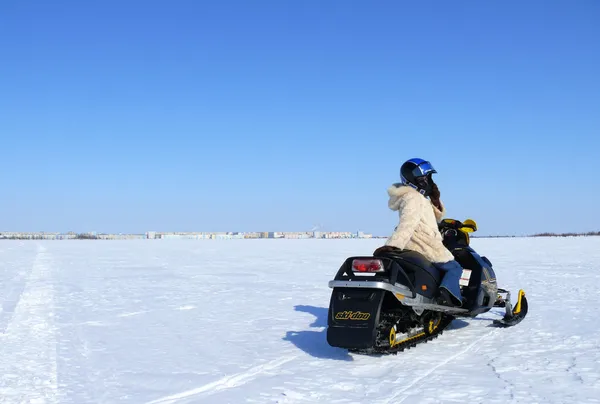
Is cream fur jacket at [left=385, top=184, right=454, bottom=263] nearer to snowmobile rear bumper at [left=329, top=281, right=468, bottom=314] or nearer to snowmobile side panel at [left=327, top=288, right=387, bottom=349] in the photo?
snowmobile rear bumper at [left=329, top=281, right=468, bottom=314]

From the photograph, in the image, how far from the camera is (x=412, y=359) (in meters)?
4.72

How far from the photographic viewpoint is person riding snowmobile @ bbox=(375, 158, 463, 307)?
525 centimetres

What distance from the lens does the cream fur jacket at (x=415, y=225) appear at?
517cm

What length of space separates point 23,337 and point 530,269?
11.5m

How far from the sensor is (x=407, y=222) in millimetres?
5184

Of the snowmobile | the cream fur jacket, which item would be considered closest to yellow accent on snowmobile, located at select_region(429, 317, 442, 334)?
the snowmobile

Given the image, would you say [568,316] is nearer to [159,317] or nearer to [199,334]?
[199,334]

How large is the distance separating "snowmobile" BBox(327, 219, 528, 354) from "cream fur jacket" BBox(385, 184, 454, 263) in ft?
0.39

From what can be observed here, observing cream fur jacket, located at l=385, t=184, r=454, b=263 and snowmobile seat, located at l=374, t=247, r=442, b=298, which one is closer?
snowmobile seat, located at l=374, t=247, r=442, b=298

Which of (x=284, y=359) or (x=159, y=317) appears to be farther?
(x=159, y=317)

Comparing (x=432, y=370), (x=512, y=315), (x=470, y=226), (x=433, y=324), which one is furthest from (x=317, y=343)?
(x=512, y=315)

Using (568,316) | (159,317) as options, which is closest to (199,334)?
(159,317)

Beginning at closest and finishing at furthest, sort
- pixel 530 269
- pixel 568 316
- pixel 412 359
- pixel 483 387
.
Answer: pixel 483 387
pixel 412 359
pixel 568 316
pixel 530 269

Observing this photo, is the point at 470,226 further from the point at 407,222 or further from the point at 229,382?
the point at 229,382
